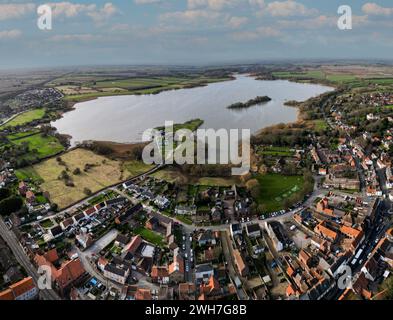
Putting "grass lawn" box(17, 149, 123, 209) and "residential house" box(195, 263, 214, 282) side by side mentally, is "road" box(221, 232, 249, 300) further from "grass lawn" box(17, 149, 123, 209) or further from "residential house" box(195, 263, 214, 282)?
"grass lawn" box(17, 149, 123, 209)

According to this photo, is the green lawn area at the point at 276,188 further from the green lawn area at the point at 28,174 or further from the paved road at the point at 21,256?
the green lawn area at the point at 28,174

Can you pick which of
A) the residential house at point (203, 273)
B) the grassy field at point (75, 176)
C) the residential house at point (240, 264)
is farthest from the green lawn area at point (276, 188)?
the grassy field at point (75, 176)

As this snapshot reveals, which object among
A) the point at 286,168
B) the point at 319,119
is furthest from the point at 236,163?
the point at 319,119

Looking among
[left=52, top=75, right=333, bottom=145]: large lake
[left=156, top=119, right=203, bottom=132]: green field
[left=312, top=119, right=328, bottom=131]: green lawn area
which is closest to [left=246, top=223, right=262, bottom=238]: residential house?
[left=52, top=75, right=333, bottom=145]: large lake

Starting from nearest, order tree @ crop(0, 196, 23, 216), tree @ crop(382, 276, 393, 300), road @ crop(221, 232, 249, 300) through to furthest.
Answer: tree @ crop(382, 276, 393, 300), road @ crop(221, 232, 249, 300), tree @ crop(0, 196, 23, 216)

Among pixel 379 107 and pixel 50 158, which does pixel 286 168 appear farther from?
pixel 379 107

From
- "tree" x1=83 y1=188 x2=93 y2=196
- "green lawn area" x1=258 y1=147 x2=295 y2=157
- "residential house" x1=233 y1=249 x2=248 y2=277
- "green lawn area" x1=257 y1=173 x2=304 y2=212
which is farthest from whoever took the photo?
"green lawn area" x1=258 y1=147 x2=295 y2=157
